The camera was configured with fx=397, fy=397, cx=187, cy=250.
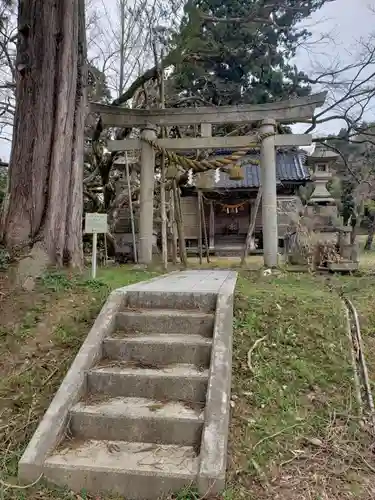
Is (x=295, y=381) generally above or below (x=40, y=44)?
below

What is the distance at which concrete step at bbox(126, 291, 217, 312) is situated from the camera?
3818 mm

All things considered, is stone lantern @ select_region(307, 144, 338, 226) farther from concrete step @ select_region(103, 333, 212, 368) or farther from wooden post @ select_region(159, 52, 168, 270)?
concrete step @ select_region(103, 333, 212, 368)

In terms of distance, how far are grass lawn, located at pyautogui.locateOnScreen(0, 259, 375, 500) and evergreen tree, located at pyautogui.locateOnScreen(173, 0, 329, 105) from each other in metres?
7.26

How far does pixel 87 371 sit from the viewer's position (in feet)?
9.88

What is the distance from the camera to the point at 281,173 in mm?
16469

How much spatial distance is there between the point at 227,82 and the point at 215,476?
12.3m

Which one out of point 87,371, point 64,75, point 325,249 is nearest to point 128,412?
point 87,371

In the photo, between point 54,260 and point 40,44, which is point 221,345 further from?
point 40,44

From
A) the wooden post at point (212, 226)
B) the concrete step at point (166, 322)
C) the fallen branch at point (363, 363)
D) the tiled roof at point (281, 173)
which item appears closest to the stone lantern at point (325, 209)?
the fallen branch at point (363, 363)

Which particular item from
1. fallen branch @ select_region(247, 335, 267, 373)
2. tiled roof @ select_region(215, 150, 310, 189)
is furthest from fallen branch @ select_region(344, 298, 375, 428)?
tiled roof @ select_region(215, 150, 310, 189)

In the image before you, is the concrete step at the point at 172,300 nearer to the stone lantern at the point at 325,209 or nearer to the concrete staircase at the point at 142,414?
the concrete staircase at the point at 142,414

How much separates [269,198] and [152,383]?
5.37 metres

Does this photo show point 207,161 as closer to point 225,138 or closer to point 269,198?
point 225,138

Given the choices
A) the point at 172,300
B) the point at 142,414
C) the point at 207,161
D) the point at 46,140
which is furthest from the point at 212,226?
the point at 142,414
